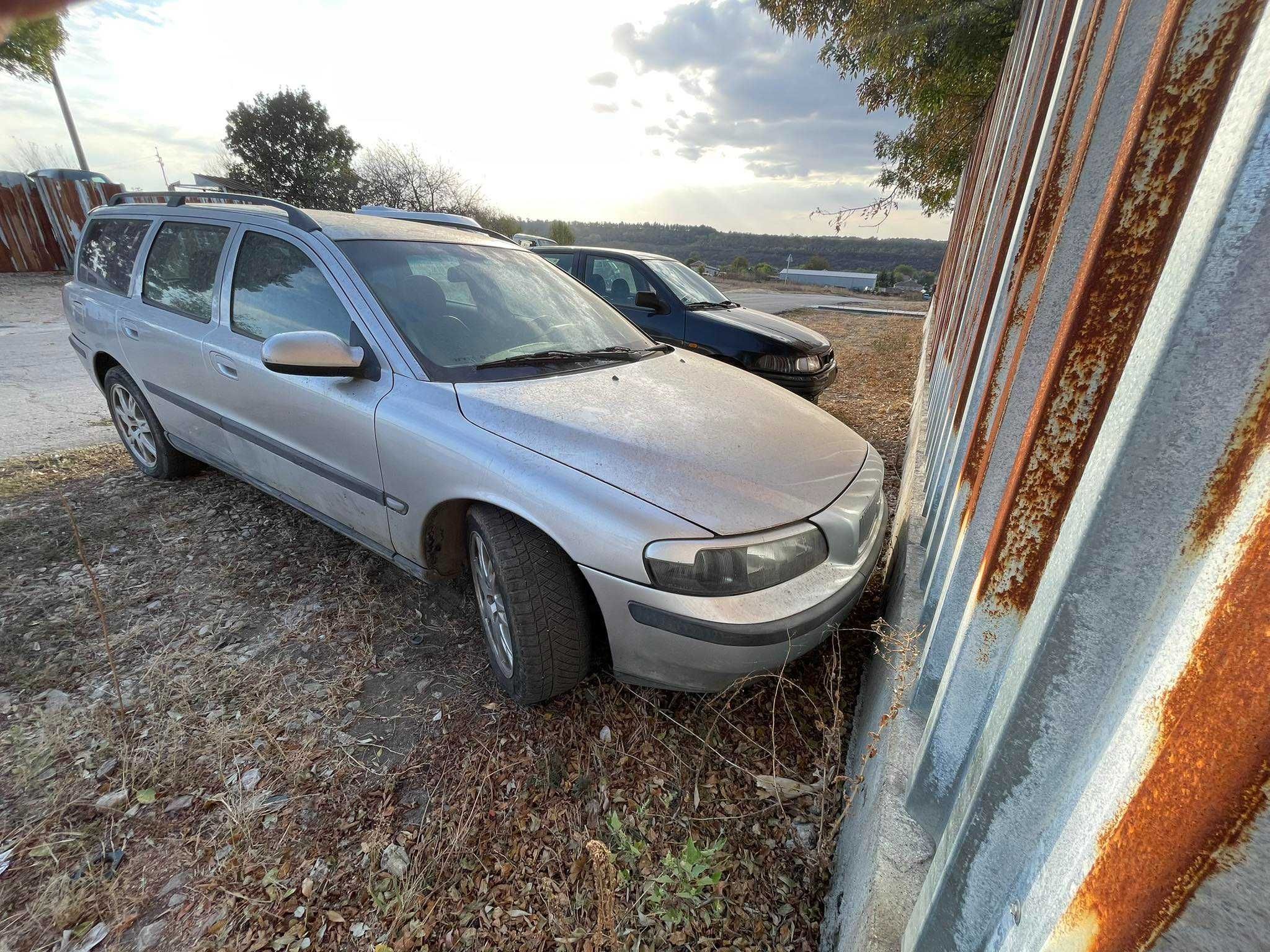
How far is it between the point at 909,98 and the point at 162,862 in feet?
27.3

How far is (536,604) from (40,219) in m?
21.2

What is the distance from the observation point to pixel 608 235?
52312 millimetres

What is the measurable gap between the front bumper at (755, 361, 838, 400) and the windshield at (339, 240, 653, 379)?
2.23 m

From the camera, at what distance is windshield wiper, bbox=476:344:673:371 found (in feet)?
7.77

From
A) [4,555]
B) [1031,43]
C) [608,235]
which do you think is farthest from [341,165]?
[608,235]

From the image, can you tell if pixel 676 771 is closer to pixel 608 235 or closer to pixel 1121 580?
pixel 1121 580

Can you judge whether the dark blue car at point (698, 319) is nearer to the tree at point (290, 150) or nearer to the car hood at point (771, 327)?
the car hood at point (771, 327)

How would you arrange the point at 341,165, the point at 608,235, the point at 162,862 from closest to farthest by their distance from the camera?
the point at 162,862
the point at 341,165
the point at 608,235

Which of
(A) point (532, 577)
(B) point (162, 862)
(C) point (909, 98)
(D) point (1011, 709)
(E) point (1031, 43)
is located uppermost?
(C) point (909, 98)

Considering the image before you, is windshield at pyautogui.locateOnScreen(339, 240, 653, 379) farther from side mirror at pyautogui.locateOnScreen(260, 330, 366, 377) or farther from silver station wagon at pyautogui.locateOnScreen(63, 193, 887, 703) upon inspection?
side mirror at pyautogui.locateOnScreen(260, 330, 366, 377)

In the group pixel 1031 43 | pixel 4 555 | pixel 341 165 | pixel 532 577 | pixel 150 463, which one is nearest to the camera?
pixel 532 577

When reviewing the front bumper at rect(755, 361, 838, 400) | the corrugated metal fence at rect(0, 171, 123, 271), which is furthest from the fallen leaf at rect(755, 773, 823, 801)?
the corrugated metal fence at rect(0, 171, 123, 271)

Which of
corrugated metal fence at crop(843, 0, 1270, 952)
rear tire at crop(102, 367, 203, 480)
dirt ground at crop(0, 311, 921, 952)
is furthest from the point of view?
rear tire at crop(102, 367, 203, 480)

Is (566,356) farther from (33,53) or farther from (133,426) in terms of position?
(33,53)
